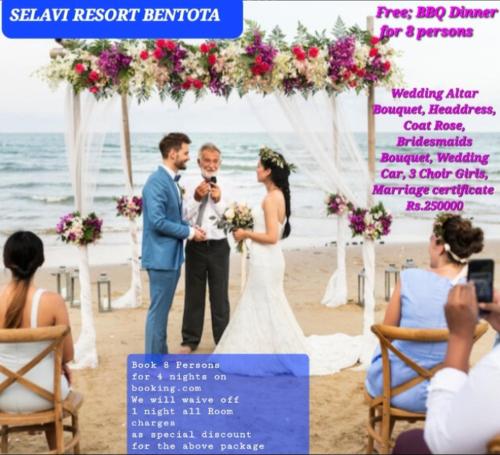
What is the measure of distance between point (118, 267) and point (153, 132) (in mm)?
26085

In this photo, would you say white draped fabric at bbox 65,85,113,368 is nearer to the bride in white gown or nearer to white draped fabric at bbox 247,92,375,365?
the bride in white gown

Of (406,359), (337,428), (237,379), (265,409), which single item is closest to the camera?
(406,359)

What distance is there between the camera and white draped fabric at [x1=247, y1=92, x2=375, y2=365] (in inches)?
248

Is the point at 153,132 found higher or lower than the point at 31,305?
higher

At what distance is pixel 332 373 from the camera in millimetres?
6105

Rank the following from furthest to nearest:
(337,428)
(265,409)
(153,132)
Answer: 1. (153,132)
2. (265,409)
3. (337,428)

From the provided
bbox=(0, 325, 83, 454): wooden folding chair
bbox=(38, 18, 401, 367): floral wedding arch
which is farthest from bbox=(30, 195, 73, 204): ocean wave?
bbox=(0, 325, 83, 454): wooden folding chair

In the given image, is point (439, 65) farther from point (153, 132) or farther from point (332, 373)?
point (332, 373)

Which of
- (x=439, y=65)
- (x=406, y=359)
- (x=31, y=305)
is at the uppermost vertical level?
(x=439, y=65)

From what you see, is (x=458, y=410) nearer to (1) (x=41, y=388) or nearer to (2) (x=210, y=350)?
(1) (x=41, y=388)

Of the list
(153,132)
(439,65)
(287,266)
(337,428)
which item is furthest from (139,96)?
(153,132)

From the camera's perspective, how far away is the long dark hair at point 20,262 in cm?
386

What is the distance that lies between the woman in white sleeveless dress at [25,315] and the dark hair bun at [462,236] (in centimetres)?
189

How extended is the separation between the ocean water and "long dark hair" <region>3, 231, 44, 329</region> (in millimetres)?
13834
